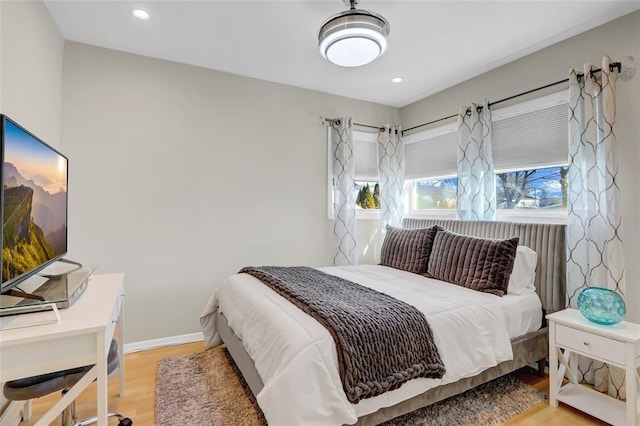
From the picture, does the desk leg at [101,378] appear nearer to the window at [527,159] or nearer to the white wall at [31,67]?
the white wall at [31,67]

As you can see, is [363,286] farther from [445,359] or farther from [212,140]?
[212,140]

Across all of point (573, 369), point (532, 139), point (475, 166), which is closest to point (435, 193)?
point (475, 166)

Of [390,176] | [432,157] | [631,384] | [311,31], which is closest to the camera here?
[631,384]

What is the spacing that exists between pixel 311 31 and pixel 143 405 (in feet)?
9.43

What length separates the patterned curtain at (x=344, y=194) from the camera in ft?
11.9

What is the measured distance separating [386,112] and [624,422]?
11.7ft

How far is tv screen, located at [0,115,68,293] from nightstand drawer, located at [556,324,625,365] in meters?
2.80

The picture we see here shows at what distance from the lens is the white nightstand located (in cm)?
167

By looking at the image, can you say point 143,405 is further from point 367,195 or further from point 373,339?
point 367,195

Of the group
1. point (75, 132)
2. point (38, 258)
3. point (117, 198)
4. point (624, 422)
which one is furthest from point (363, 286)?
point (75, 132)

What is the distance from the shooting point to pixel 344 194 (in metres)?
3.61

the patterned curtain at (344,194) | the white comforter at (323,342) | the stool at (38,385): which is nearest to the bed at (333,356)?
the white comforter at (323,342)

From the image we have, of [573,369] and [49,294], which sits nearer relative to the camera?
[49,294]

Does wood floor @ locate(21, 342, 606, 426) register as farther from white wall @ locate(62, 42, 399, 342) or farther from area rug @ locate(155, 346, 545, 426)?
white wall @ locate(62, 42, 399, 342)
